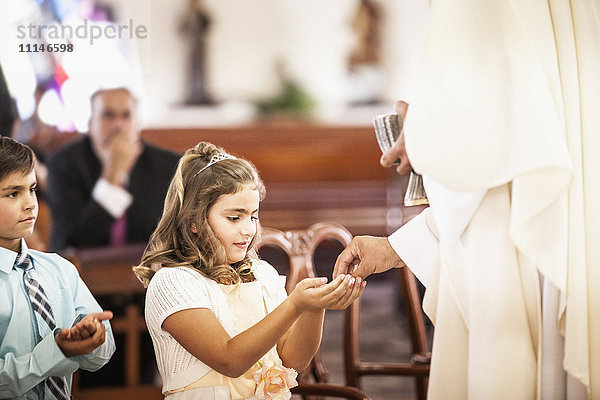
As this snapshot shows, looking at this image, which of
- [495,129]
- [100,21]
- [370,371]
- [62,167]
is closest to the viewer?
[495,129]

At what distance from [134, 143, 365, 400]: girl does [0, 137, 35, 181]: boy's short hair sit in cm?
42

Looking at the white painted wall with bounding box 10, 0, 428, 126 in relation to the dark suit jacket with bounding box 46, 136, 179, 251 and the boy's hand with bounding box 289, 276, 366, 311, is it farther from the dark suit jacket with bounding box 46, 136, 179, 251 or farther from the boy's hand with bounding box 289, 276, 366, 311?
the boy's hand with bounding box 289, 276, 366, 311

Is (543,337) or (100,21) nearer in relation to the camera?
(543,337)

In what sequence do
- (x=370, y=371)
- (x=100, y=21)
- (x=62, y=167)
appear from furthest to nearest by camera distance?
(x=100, y=21)
(x=62, y=167)
(x=370, y=371)

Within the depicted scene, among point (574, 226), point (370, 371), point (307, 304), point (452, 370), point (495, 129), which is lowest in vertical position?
point (370, 371)

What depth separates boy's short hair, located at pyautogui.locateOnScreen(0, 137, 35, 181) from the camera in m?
1.76

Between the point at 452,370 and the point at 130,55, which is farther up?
the point at 130,55

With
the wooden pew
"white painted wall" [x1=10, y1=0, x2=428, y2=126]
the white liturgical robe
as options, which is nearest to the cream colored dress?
the white liturgical robe

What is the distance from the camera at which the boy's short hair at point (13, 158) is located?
69.4 inches

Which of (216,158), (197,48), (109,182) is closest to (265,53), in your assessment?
(197,48)

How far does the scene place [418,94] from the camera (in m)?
1.57

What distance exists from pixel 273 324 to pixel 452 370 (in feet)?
1.46

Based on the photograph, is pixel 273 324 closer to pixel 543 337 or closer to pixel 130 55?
pixel 543 337

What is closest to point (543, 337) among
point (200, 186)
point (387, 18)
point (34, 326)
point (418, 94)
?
point (418, 94)
